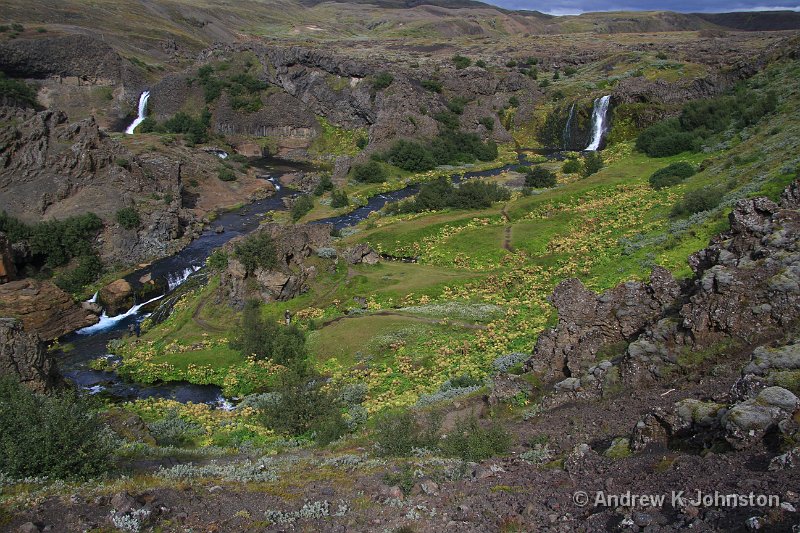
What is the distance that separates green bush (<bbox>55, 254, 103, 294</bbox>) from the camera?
45.8 meters

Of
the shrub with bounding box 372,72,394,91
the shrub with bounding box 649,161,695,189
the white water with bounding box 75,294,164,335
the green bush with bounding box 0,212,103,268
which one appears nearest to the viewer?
the white water with bounding box 75,294,164,335

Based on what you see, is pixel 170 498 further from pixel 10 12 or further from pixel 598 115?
pixel 10 12

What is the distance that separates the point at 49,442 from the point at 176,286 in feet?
113

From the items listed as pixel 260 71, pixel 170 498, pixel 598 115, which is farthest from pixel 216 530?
pixel 260 71

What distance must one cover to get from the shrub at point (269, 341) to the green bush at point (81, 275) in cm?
2066

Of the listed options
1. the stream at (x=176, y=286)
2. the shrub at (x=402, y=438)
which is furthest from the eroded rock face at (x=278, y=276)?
the shrub at (x=402, y=438)

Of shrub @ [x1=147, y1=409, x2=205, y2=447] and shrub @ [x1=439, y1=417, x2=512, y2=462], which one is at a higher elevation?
shrub @ [x1=439, y1=417, x2=512, y2=462]

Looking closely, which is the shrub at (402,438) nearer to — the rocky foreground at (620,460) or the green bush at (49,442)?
the rocky foreground at (620,460)

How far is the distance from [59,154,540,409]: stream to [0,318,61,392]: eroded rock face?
471 cm

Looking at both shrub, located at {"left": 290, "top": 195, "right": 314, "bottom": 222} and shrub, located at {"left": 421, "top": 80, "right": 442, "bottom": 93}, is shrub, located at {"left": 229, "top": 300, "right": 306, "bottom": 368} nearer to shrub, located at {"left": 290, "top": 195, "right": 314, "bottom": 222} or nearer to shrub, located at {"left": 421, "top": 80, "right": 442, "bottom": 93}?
shrub, located at {"left": 290, "top": 195, "right": 314, "bottom": 222}

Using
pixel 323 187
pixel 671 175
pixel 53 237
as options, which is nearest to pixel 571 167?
pixel 671 175

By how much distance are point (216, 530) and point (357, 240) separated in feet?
128

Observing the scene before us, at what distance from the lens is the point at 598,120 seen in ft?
286

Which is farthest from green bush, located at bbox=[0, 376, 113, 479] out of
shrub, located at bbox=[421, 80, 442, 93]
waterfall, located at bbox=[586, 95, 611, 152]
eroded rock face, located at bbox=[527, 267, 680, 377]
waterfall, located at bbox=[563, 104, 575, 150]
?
Answer: shrub, located at bbox=[421, 80, 442, 93]
